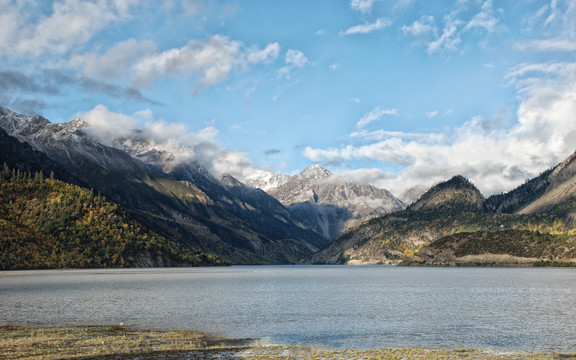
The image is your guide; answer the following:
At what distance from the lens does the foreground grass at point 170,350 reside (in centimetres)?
5062

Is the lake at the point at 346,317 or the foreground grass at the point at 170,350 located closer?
the foreground grass at the point at 170,350

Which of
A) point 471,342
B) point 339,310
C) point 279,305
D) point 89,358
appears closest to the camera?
point 89,358

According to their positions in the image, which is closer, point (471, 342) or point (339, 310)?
point (471, 342)

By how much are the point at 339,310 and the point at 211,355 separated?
49.6m

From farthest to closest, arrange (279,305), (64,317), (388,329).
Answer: (279,305), (64,317), (388,329)

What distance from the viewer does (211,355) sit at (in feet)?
167

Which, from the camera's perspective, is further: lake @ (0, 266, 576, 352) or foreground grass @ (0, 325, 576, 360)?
lake @ (0, 266, 576, 352)

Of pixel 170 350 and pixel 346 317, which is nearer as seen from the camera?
pixel 170 350

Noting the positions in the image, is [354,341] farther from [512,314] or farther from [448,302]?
[448,302]

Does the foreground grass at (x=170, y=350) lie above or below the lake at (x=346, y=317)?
above

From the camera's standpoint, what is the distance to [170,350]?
53.3 meters

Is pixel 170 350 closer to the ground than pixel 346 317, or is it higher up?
higher up

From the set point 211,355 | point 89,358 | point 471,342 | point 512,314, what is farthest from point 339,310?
point 89,358

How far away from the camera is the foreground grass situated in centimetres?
5062
